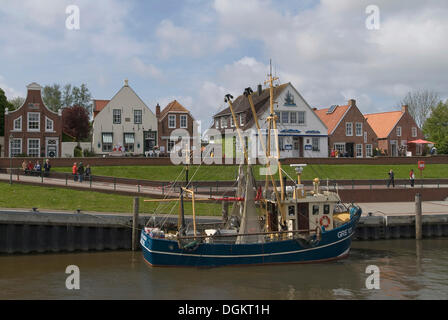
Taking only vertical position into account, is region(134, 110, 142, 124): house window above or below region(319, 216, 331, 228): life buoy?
above

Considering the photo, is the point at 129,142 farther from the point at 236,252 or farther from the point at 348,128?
the point at 236,252

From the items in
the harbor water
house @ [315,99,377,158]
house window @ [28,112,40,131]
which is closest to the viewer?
the harbor water

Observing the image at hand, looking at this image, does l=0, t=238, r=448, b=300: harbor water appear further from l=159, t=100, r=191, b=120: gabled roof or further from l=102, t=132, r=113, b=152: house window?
l=159, t=100, r=191, b=120: gabled roof

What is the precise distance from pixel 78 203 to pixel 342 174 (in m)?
28.3

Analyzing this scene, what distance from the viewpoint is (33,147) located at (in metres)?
49.0

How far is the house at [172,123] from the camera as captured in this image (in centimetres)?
5603

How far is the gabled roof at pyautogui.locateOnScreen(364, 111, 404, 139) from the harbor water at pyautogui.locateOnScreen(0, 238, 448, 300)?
→ 42.6 metres

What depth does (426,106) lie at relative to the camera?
81875 millimetres

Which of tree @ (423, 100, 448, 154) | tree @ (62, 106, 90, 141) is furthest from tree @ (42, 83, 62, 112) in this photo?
tree @ (423, 100, 448, 154)

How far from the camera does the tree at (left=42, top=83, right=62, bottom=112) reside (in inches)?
3477

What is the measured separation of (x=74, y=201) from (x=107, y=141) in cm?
2393

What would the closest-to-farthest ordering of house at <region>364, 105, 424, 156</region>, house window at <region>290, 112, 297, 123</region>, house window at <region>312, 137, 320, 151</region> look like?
house window at <region>290, 112, 297, 123</region> → house window at <region>312, 137, 320, 151</region> → house at <region>364, 105, 424, 156</region>
